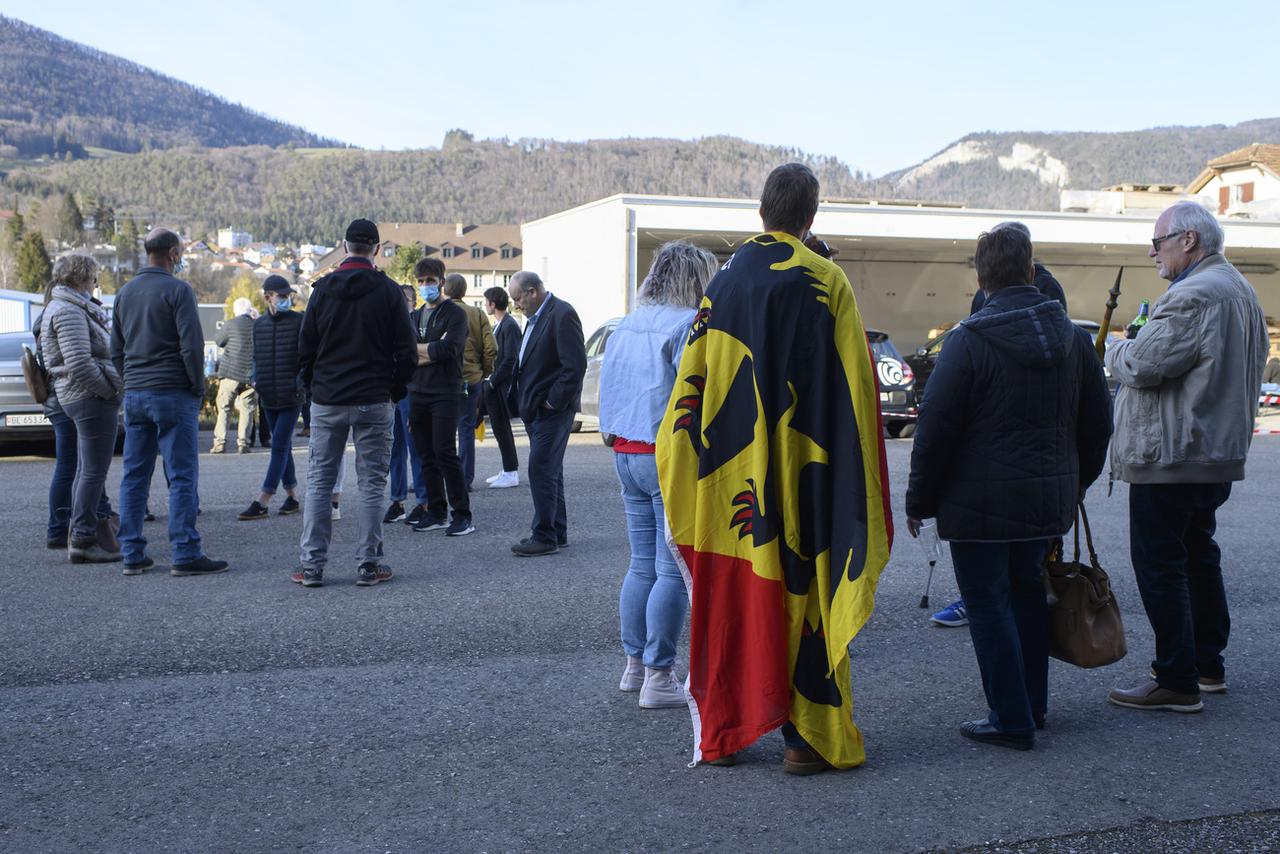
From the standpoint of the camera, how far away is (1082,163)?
7224 inches

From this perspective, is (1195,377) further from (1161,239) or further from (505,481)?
(505,481)

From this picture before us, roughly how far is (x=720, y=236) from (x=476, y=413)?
1935cm

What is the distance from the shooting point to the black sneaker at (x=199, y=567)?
23.2ft

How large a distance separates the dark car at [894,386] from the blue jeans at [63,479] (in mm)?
11347

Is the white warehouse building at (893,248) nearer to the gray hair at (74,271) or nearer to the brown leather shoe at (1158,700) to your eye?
the gray hair at (74,271)

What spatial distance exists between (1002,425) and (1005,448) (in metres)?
0.08

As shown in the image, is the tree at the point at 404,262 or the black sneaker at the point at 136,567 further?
the tree at the point at 404,262

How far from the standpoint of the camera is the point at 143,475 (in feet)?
23.5

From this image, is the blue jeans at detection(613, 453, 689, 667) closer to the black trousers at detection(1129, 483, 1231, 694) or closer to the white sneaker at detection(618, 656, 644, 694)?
the white sneaker at detection(618, 656, 644, 694)

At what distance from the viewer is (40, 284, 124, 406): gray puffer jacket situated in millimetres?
7227

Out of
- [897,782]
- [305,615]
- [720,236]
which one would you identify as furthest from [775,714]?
[720,236]

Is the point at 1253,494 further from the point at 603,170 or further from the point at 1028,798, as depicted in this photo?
the point at 603,170

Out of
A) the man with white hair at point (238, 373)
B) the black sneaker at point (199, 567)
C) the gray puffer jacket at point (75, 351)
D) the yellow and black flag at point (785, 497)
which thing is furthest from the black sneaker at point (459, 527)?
the yellow and black flag at point (785, 497)

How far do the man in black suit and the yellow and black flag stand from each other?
11.4 feet
